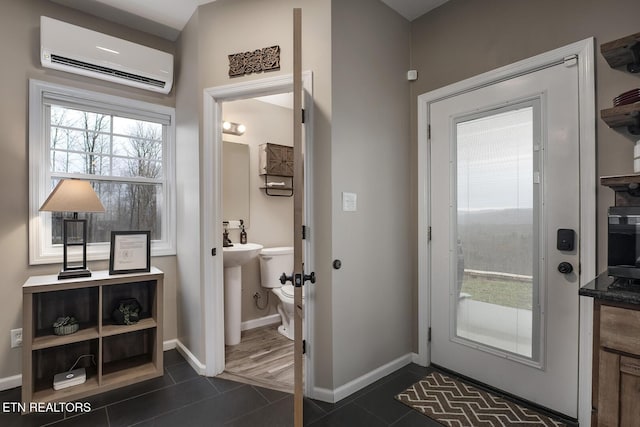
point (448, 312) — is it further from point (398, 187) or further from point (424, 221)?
point (398, 187)

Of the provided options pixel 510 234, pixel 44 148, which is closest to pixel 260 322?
pixel 44 148

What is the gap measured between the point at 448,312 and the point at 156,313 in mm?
2204

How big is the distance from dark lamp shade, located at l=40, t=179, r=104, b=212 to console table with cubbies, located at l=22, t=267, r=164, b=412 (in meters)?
0.48

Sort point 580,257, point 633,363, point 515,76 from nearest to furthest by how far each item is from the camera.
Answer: point 633,363, point 580,257, point 515,76

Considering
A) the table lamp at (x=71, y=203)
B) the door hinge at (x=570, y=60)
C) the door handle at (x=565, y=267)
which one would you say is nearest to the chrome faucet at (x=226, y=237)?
the table lamp at (x=71, y=203)

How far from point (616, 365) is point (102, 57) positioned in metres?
3.46

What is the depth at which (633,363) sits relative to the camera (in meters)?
1.15

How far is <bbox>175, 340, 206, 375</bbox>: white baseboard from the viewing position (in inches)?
93.4

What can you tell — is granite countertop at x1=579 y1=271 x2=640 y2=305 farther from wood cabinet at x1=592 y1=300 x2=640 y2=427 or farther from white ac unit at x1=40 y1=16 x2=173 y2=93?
white ac unit at x1=40 y1=16 x2=173 y2=93

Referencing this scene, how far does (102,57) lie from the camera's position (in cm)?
236

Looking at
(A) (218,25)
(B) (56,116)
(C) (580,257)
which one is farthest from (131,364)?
(C) (580,257)

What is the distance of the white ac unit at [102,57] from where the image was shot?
7.17ft

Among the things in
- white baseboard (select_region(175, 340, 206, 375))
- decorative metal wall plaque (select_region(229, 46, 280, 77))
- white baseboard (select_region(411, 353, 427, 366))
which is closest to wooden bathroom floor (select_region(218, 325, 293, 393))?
white baseboard (select_region(175, 340, 206, 375))

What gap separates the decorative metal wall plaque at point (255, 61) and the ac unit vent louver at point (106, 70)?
2.74 ft
